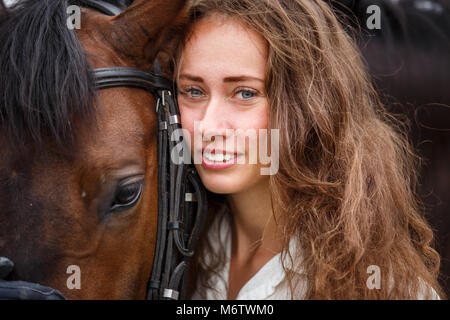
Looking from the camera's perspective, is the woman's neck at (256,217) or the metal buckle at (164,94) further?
the woman's neck at (256,217)

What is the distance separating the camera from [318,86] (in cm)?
138

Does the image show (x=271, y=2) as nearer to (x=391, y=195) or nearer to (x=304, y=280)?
(x=391, y=195)

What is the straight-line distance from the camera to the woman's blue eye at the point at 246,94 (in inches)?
52.3

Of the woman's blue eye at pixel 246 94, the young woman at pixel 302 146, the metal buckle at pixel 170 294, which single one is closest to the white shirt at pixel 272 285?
the young woman at pixel 302 146

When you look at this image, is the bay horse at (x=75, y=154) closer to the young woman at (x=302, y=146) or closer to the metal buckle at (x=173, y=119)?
the metal buckle at (x=173, y=119)

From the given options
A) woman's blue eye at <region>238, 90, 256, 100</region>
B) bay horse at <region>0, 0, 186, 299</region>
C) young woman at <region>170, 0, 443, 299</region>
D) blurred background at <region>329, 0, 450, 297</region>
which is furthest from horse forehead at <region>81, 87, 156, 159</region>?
blurred background at <region>329, 0, 450, 297</region>

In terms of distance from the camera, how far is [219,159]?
4.39 feet

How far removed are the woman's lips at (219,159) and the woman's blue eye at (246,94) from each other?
0.17 meters

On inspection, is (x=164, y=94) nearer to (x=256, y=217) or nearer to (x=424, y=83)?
(x=256, y=217)

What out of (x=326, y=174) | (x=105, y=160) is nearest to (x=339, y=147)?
(x=326, y=174)

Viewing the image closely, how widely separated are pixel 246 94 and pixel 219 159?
0.21 metres

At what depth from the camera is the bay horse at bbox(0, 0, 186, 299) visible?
1.14 metres

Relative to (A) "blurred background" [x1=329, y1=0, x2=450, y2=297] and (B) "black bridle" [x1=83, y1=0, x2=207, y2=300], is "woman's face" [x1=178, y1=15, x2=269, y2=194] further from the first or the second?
(A) "blurred background" [x1=329, y1=0, x2=450, y2=297]

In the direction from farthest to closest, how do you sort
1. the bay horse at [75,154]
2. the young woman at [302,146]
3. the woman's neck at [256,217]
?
the woman's neck at [256,217], the young woman at [302,146], the bay horse at [75,154]
